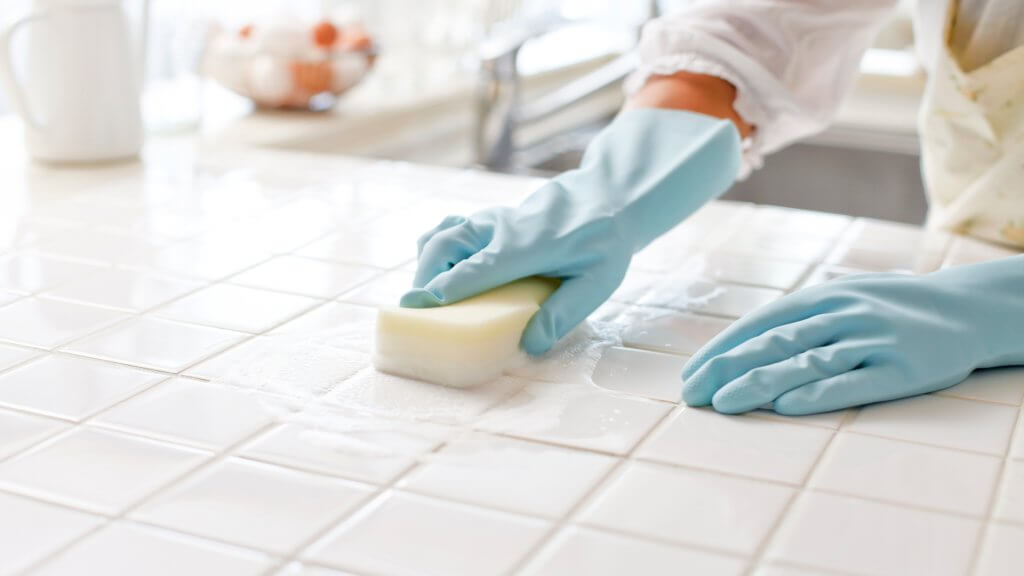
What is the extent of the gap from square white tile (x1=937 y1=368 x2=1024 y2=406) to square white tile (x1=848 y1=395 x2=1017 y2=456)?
0.5 inches

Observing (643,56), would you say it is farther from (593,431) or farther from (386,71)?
(386,71)

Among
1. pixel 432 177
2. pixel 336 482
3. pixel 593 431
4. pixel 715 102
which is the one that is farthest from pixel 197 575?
pixel 432 177

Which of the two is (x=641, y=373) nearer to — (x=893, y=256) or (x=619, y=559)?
(x=619, y=559)

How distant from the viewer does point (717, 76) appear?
1144 mm

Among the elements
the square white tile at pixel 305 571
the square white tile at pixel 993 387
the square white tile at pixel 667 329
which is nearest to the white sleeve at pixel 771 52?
the square white tile at pixel 667 329

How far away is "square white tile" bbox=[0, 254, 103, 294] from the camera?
39.8 inches

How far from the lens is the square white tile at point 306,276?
40.2 inches

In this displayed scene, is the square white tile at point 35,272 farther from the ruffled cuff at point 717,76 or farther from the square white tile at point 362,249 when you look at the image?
the ruffled cuff at point 717,76

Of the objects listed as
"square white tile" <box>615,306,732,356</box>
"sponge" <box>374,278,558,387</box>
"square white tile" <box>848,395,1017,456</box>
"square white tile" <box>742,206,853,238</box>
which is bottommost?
"square white tile" <box>615,306,732,356</box>

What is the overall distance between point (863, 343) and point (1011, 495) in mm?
158

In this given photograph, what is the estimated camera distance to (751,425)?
2.56 ft

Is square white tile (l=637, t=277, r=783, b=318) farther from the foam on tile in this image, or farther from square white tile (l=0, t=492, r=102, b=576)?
square white tile (l=0, t=492, r=102, b=576)

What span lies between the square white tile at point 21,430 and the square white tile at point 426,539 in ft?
0.72

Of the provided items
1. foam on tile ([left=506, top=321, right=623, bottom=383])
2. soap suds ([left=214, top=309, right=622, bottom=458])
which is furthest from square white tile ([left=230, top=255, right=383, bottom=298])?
foam on tile ([left=506, top=321, right=623, bottom=383])
